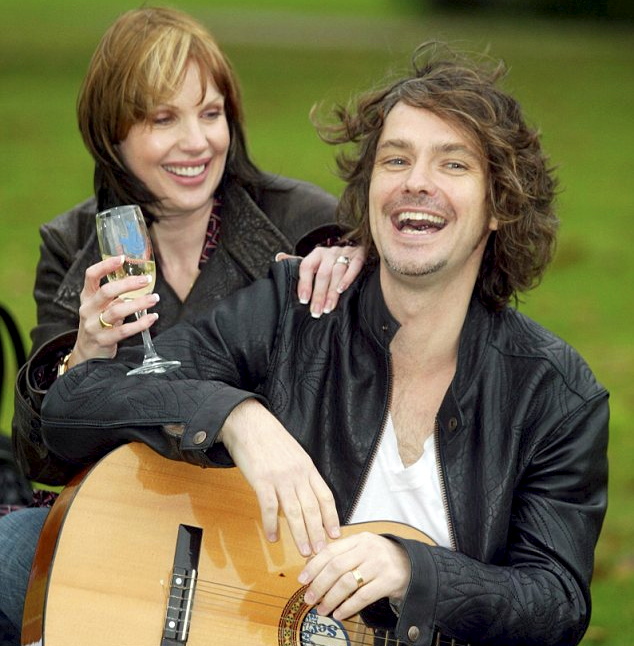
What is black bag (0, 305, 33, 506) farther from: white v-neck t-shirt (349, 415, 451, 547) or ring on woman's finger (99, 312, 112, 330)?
white v-neck t-shirt (349, 415, 451, 547)

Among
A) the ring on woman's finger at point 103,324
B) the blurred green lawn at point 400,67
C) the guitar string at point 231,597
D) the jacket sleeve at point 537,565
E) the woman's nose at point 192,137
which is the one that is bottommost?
the blurred green lawn at point 400,67

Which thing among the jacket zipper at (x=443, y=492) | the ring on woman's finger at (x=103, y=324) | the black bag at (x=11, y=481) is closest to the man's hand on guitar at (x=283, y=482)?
the jacket zipper at (x=443, y=492)

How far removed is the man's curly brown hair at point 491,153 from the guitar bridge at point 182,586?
1072mm

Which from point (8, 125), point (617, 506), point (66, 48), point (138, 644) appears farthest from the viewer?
point (66, 48)

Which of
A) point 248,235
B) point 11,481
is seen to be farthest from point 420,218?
point 11,481

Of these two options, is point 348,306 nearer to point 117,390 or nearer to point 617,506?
point 117,390

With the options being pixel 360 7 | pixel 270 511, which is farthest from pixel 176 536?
pixel 360 7

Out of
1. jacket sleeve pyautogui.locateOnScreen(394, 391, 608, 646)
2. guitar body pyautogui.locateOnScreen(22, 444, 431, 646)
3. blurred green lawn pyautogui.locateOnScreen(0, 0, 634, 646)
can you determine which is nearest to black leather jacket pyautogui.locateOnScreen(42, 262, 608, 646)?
jacket sleeve pyautogui.locateOnScreen(394, 391, 608, 646)

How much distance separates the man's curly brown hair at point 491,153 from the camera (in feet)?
11.2

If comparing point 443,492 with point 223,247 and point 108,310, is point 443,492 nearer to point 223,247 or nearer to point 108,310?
point 108,310

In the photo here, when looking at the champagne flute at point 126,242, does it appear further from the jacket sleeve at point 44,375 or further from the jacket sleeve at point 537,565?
the jacket sleeve at point 537,565

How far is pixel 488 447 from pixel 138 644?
3.43 ft

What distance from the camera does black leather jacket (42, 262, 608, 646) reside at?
3078mm

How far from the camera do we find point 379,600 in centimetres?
311
